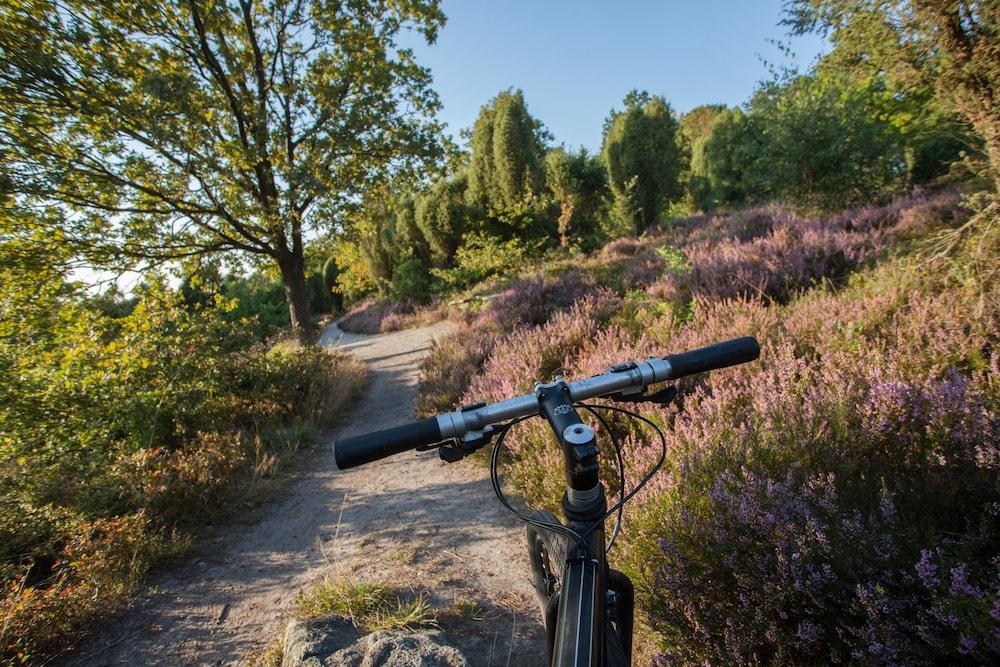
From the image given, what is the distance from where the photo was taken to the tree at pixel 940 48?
3.72 meters

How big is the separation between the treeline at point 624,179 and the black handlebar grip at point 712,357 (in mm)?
9749

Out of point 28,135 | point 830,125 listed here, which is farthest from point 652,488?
point 830,125

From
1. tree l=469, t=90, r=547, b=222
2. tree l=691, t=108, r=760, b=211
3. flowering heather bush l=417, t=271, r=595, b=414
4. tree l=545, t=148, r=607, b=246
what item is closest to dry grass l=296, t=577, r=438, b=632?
flowering heather bush l=417, t=271, r=595, b=414

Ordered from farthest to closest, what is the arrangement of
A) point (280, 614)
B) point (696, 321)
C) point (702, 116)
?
point (702, 116), point (696, 321), point (280, 614)

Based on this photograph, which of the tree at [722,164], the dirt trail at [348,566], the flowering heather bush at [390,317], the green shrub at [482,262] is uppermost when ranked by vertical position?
the tree at [722,164]

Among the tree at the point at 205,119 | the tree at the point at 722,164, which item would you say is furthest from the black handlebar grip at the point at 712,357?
the tree at the point at 722,164

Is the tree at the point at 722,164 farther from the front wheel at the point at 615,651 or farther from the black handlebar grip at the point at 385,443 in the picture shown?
the black handlebar grip at the point at 385,443

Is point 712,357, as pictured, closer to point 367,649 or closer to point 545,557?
point 545,557

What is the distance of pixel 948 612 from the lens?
4.19 feet

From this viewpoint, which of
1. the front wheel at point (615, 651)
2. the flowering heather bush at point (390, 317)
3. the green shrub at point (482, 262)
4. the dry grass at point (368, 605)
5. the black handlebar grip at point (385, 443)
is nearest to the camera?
the black handlebar grip at point (385, 443)

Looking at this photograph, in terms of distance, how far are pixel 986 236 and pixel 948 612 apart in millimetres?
4083

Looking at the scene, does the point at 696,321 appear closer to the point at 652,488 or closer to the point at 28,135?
the point at 652,488

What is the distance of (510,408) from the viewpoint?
1.31 m

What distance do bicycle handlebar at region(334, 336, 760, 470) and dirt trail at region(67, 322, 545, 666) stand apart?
1.77 metres
